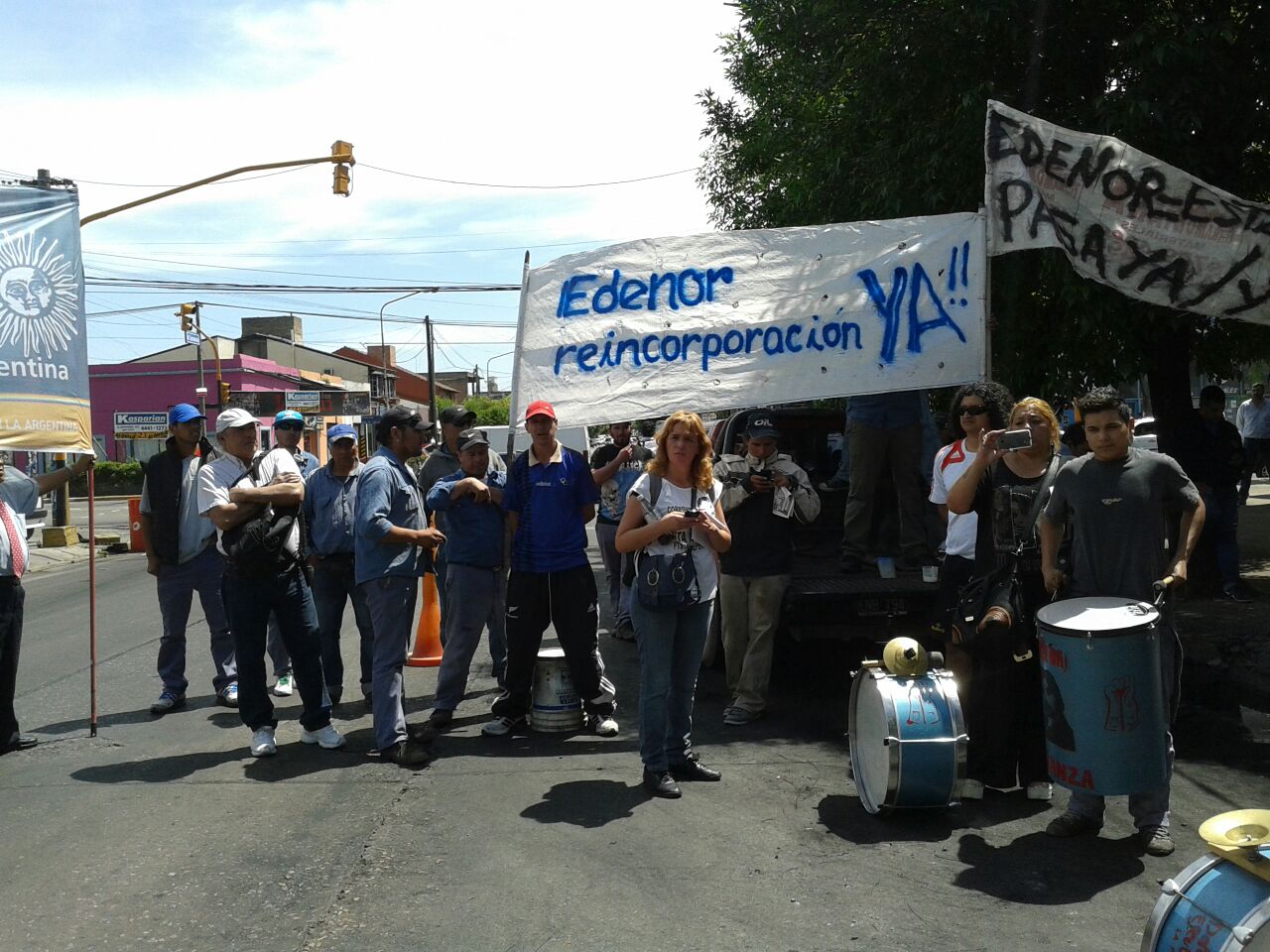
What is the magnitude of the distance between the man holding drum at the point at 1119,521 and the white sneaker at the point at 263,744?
4.11 metres

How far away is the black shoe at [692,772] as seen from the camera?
6.18m

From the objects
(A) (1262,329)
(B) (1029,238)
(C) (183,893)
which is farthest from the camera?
(A) (1262,329)

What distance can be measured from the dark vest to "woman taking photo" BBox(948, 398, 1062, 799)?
515 centimetres

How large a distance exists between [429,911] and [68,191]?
17.4 feet

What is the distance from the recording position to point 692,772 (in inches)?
244

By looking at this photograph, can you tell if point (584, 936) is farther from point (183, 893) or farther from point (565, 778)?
point (565, 778)

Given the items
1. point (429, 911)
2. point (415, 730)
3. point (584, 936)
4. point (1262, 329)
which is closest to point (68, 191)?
point (415, 730)

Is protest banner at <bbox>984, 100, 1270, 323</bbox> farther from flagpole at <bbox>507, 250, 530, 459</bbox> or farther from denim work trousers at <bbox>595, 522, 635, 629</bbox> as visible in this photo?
denim work trousers at <bbox>595, 522, 635, 629</bbox>

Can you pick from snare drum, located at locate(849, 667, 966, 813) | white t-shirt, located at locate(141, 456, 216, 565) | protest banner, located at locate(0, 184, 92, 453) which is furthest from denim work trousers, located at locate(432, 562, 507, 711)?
snare drum, located at locate(849, 667, 966, 813)

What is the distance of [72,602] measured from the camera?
50.9ft

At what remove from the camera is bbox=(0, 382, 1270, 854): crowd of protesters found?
544cm

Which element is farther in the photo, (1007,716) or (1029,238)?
(1029,238)

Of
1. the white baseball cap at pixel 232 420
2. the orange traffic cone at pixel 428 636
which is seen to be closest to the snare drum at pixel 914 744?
the white baseball cap at pixel 232 420

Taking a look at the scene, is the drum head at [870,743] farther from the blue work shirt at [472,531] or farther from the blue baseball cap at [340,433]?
the blue baseball cap at [340,433]
